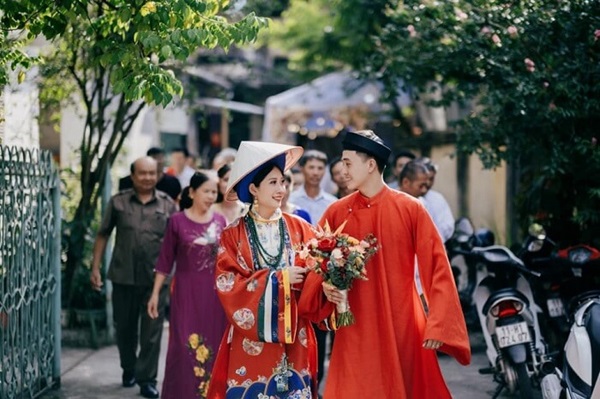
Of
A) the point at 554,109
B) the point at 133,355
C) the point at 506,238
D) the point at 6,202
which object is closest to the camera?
the point at 6,202

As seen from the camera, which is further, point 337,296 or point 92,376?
point 92,376

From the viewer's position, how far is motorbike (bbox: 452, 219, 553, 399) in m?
7.28

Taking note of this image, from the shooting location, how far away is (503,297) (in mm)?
7316

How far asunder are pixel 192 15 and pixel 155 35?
298 millimetres

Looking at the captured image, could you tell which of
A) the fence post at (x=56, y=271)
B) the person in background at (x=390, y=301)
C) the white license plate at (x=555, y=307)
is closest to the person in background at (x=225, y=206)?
the fence post at (x=56, y=271)

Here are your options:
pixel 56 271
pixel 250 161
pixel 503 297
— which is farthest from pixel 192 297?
pixel 503 297

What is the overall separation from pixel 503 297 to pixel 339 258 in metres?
2.31

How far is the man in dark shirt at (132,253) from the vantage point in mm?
8797

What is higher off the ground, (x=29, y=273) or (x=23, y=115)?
(x=23, y=115)

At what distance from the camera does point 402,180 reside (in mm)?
9430

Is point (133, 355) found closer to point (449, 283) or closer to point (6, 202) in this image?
point (6, 202)

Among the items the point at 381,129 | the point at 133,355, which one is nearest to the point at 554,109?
the point at 133,355

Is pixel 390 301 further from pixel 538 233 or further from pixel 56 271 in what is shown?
pixel 56 271

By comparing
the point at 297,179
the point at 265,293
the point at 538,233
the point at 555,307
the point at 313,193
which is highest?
the point at 297,179
